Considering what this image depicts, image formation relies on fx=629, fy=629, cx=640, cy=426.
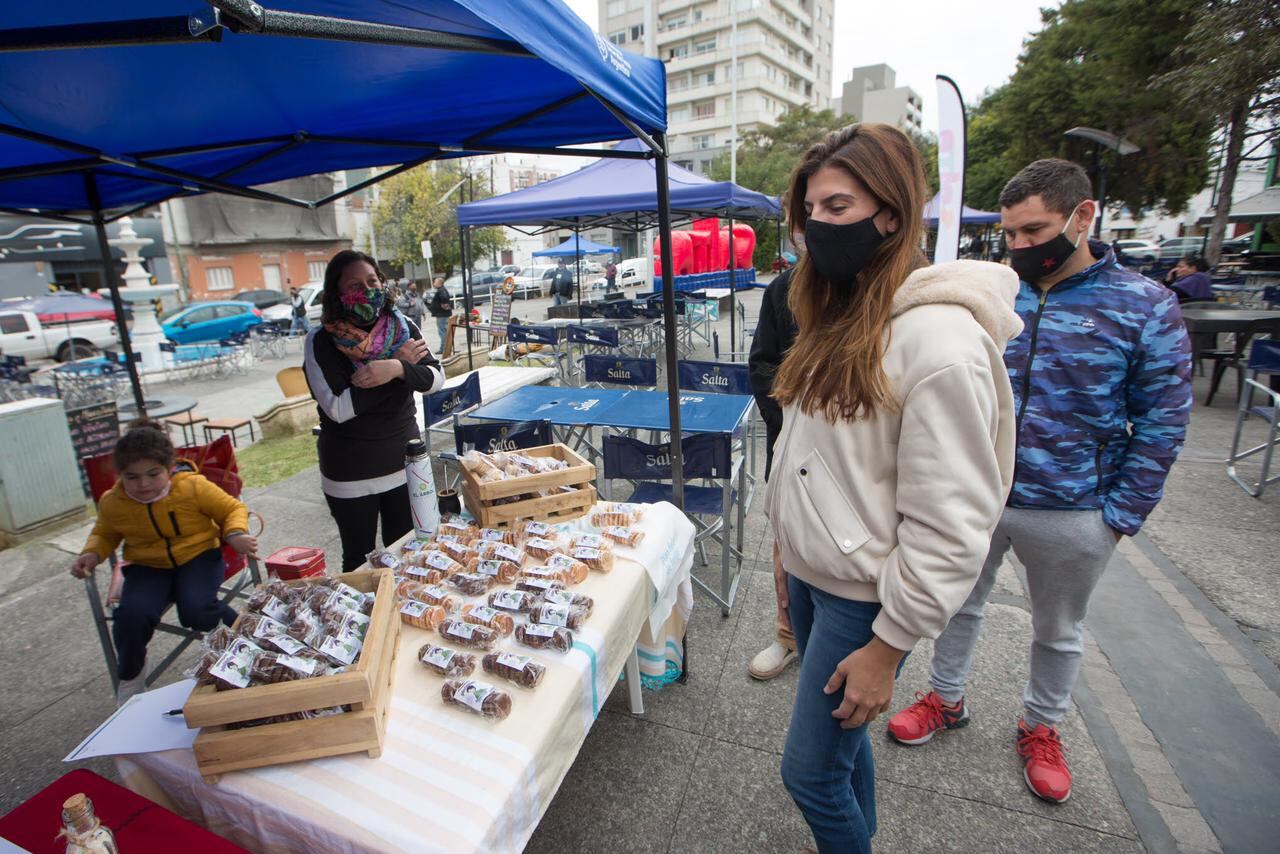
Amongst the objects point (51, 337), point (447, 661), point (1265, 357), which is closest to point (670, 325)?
point (447, 661)

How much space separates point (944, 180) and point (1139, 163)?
21.1 meters

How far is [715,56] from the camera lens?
56.4 meters

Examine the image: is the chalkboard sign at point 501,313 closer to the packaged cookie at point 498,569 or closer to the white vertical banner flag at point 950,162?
the white vertical banner flag at point 950,162

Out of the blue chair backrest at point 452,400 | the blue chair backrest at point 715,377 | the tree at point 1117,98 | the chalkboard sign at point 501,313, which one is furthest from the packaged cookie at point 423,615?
the tree at point 1117,98

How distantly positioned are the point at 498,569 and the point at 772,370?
149 centimetres

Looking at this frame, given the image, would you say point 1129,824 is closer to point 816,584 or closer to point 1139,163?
point 816,584

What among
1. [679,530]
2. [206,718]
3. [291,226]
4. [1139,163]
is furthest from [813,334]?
[291,226]

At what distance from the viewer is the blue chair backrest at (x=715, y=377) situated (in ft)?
16.8

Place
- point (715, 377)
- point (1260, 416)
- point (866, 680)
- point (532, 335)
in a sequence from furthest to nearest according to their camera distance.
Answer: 1. point (532, 335)
2. point (715, 377)
3. point (1260, 416)
4. point (866, 680)

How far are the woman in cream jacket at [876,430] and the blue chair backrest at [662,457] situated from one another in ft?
5.93

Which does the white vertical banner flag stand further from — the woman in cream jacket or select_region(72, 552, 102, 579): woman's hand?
select_region(72, 552, 102, 579): woman's hand

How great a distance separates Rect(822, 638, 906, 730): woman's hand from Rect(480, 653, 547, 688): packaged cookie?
723mm

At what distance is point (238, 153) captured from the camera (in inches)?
135

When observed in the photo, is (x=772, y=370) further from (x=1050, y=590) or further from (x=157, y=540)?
(x=157, y=540)
